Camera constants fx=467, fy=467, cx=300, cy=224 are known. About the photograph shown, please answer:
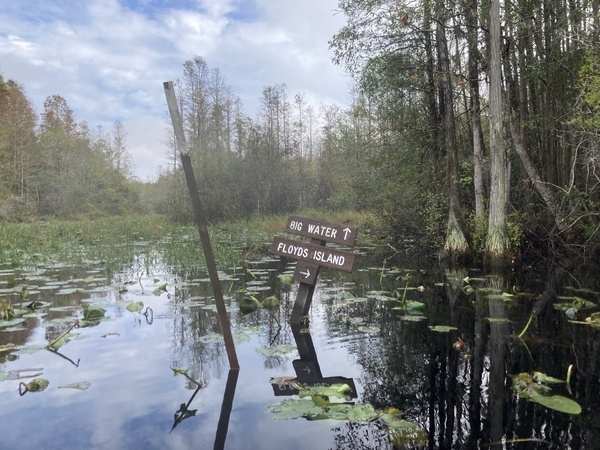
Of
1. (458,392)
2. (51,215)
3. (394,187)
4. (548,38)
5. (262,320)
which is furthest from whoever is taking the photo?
(51,215)

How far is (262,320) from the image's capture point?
549 cm

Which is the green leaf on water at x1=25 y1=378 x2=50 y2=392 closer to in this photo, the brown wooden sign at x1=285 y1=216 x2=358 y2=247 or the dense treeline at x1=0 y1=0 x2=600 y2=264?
the brown wooden sign at x1=285 y1=216 x2=358 y2=247

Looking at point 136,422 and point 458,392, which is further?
point 458,392

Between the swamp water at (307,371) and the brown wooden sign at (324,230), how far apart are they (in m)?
0.98

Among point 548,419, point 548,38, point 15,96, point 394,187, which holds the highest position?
point 15,96

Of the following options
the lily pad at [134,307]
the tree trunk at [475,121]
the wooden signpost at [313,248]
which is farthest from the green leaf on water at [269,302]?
the tree trunk at [475,121]

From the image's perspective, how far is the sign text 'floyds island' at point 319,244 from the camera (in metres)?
4.72

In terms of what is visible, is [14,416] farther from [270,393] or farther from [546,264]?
[546,264]

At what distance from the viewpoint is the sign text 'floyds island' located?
4.72m

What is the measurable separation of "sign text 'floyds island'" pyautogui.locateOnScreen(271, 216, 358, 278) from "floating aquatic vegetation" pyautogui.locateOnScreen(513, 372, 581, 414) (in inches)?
73.6

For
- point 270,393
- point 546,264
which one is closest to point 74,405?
point 270,393

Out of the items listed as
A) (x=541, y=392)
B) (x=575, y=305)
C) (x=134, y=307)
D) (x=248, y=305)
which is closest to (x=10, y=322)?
(x=134, y=307)

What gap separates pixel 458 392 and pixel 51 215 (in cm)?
3483

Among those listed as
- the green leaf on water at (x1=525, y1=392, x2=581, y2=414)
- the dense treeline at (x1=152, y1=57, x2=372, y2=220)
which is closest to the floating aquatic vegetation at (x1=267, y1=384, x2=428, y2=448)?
the green leaf on water at (x1=525, y1=392, x2=581, y2=414)
